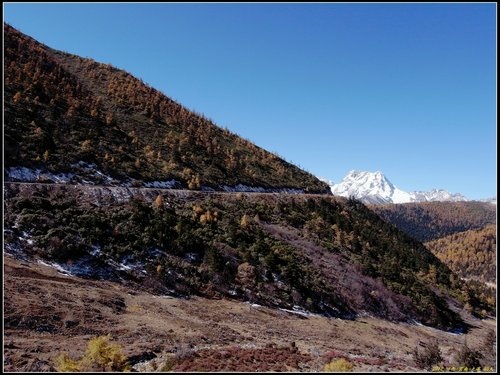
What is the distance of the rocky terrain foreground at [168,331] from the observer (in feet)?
74.3

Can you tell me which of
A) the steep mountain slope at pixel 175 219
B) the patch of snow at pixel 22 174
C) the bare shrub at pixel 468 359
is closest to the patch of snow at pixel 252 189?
the steep mountain slope at pixel 175 219

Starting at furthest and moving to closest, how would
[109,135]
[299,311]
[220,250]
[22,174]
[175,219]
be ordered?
[109,135] → [175,219] → [220,250] → [22,174] → [299,311]

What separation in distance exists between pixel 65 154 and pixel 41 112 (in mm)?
13848

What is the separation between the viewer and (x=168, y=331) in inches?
1098

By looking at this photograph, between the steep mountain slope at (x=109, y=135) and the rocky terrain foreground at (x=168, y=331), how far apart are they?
894 inches

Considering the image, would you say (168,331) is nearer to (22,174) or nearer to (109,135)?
(22,174)

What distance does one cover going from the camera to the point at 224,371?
72.6 ft

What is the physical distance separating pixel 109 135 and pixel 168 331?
170ft

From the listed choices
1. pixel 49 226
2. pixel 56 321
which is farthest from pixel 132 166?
pixel 56 321

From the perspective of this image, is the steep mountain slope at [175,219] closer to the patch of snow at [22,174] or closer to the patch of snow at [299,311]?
the patch of snow at [22,174]

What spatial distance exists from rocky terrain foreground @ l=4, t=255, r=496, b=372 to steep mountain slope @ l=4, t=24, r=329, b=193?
22711 mm

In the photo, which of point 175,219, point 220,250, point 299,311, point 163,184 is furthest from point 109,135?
point 299,311

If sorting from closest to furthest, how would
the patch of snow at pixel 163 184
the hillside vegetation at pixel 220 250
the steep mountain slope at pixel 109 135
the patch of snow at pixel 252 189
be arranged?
the hillside vegetation at pixel 220 250 → the steep mountain slope at pixel 109 135 → the patch of snow at pixel 163 184 → the patch of snow at pixel 252 189

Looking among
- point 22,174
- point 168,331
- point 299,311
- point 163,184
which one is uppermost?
point 163,184
